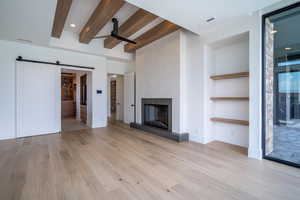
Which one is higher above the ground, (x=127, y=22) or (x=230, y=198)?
(x=127, y=22)

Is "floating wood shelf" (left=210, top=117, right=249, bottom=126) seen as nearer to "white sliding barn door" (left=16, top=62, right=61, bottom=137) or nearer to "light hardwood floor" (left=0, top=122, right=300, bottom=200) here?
"light hardwood floor" (left=0, top=122, right=300, bottom=200)

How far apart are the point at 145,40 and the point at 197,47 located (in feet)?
5.82

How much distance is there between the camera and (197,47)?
3.75 metres

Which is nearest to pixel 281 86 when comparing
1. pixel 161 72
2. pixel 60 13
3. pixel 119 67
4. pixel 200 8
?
pixel 200 8

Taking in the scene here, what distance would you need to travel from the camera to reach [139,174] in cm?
221

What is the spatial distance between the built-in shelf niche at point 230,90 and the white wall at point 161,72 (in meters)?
0.92

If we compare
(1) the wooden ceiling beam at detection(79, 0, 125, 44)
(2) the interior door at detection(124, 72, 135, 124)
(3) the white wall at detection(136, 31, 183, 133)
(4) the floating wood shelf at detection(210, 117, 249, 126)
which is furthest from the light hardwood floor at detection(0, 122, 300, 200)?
(1) the wooden ceiling beam at detection(79, 0, 125, 44)

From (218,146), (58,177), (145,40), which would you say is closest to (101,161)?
(58,177)

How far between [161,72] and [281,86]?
2898 millimetres

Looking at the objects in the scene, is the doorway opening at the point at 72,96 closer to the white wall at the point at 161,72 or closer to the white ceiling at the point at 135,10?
the white wall at the point at 161,72

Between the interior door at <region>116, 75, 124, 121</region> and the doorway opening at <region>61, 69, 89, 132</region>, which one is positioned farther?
the doorway opening at <region>61, 69, 89, 132</region>

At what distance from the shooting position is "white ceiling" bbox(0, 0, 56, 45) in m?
2.42

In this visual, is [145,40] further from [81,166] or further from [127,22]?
[81,166]

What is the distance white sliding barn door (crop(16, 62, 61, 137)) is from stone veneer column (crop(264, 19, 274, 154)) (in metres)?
5.72
